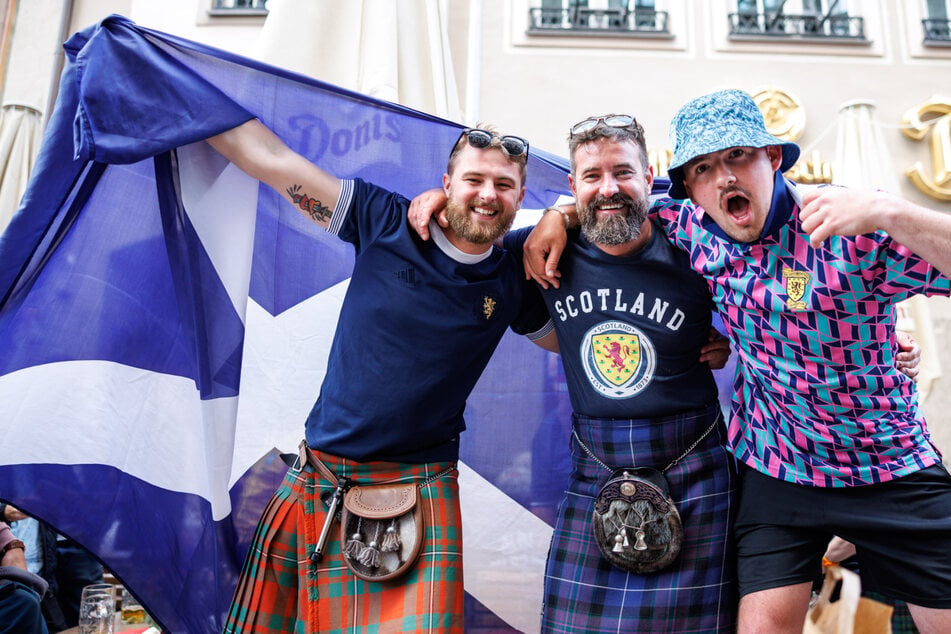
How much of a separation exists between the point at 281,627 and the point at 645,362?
3.86 feet

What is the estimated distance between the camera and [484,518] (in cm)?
254

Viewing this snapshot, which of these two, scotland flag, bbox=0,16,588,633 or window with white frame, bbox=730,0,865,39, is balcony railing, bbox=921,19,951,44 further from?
scotland flag, bbox=0,16,588,633

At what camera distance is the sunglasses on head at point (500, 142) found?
2113 mm

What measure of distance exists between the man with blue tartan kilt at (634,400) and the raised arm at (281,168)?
2.32 ft

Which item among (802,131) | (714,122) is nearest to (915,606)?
(714,122)

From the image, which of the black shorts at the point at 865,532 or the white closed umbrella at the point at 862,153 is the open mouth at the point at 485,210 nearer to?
the black shorts at the point at 865,532

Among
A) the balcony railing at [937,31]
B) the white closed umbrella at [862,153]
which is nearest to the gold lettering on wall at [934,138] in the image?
the balcony railing at [937,31]

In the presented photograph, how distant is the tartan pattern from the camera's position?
1.86m

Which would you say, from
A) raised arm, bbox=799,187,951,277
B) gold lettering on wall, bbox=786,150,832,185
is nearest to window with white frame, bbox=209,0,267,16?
gold lettering on wall, bbox=786,150,832,185

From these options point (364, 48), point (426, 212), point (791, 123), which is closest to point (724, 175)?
point (426, 212)

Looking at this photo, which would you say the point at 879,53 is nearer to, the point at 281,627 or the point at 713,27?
the point at 713,27

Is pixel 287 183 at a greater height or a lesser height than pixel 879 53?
lesser

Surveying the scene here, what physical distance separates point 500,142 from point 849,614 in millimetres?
1694

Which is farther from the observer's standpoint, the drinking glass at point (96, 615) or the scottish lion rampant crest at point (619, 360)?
the drinking glass at point (96, 615)
